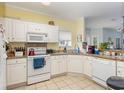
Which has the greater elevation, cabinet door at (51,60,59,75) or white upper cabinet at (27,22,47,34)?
white upper cabinet at (27,22,47,34)

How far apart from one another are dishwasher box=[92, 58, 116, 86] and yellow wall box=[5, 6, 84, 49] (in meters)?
1.90

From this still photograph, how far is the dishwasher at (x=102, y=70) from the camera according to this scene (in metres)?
2.58

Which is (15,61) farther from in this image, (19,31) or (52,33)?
(52,33)

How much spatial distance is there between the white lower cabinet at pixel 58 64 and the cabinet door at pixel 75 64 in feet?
0.62

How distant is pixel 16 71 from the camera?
287 centimetres

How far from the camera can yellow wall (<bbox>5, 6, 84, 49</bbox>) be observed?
333cm

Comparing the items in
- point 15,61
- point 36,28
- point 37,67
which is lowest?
point 37,67

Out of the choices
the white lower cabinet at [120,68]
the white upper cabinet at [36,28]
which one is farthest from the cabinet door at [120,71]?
the white upper cabinet at [36,28]

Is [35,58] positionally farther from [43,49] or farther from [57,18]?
[57,18]

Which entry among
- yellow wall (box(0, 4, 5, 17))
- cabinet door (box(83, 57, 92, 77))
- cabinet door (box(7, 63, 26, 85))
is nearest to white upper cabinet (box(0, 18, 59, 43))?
yellow wall (box(0, 4, 5, 17))

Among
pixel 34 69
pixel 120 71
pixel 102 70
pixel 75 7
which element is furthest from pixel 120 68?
pixel 34 69

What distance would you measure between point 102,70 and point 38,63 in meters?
1.83

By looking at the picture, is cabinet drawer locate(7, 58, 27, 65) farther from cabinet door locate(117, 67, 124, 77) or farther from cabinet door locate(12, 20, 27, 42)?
cabinet door locate(117, 67, 124, 77)

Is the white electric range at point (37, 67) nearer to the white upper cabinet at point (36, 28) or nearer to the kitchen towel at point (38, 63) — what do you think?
the kitchen towel at point (38, 63)
